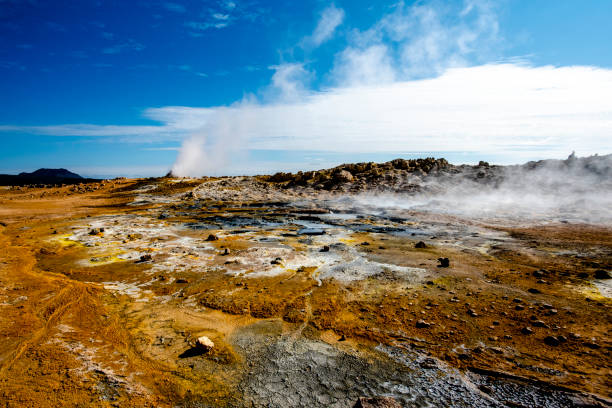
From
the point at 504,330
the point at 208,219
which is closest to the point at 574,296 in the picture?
the point at 504,330

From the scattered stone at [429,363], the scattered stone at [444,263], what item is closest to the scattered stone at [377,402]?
the scattered stone at [429,363]

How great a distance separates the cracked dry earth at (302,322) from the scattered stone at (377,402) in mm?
333

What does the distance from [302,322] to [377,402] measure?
2821mm

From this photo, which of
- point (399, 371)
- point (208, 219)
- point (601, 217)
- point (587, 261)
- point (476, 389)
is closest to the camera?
point (476, 389)

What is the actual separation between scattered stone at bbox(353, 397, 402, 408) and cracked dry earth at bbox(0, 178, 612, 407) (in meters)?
0.33

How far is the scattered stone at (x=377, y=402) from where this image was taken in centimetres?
395

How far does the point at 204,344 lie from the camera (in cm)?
542

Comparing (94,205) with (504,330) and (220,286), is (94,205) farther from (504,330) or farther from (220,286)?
(504,330)

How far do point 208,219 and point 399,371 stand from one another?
1912cm

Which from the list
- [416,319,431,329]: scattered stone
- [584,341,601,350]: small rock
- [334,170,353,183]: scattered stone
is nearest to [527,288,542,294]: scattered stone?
[584,341,601,350]: small rock

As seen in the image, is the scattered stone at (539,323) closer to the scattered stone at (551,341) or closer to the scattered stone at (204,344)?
the scattered stone at (551,341)

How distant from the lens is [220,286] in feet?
28.2

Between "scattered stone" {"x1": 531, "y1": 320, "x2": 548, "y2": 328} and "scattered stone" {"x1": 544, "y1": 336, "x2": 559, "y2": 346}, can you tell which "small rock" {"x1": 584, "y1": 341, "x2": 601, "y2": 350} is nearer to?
"scattered stone" {"x1": 544, "y1": 336, "x2": 559, "y2": 346}

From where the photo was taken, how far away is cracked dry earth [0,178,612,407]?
452cm
